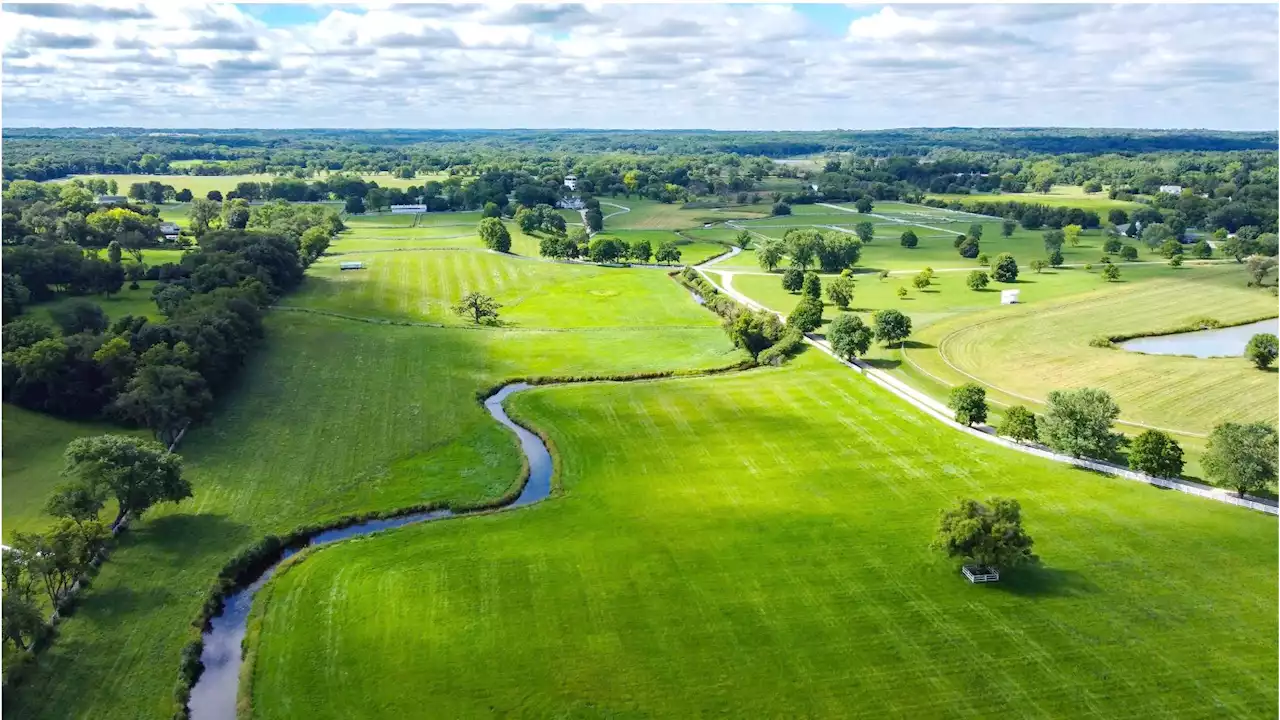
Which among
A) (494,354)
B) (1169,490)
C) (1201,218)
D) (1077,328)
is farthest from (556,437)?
(1201,218)

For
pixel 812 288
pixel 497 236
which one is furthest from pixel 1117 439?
pixel 497 236

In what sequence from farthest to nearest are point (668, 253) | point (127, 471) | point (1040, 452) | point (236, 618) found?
1. point (668, 253)
2. point (1040, 452)
3. point (127, 471)
4. point (236, 618)

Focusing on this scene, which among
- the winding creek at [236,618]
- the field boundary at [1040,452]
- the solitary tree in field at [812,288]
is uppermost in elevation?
the solitary tree in field at [812,288]

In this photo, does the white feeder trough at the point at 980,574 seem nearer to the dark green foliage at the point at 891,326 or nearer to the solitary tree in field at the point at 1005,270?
the dark green foliage at the point at 891,326

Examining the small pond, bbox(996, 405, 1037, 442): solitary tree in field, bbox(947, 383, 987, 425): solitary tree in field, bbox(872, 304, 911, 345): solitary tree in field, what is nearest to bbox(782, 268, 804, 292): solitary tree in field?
bbox(872, 304, 911, 345): solitary tree in field

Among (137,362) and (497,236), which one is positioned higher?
(497,236)

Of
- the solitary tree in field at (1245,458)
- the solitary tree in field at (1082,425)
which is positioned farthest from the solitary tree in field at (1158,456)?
the solitary tree in field at (1082,425)

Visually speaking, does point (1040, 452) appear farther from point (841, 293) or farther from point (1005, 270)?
point (1005, 270)
